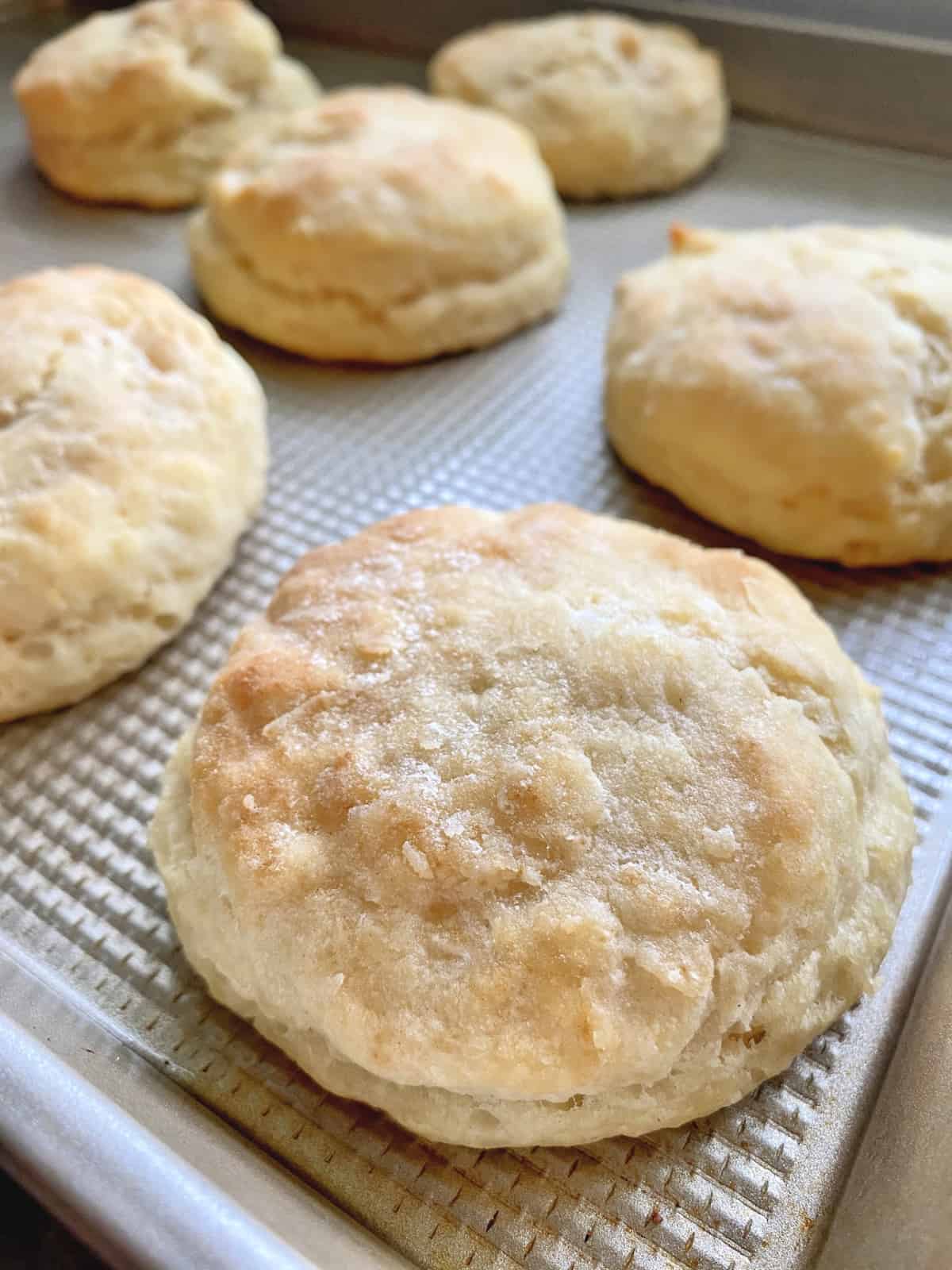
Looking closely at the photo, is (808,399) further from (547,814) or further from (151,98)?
(151,98)

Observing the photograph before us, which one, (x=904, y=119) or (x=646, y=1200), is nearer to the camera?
(x=646, y=1200)

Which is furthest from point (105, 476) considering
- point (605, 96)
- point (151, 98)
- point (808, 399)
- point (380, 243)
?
point (605, 96)

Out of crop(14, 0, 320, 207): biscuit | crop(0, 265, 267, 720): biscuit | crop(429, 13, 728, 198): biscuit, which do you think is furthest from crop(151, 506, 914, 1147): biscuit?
crop(14, 0, 320, 207): biscuit

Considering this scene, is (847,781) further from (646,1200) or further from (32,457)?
(32,457)

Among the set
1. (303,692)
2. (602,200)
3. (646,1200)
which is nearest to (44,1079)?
(303,692)

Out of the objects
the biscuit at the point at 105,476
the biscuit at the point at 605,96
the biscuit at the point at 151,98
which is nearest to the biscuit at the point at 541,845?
the biscuit at the point at 105,476

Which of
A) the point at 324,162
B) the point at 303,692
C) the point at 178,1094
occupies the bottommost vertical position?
the point at 178,1094

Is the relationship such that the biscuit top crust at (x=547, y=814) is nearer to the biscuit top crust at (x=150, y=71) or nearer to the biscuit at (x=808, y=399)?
the biscuit at (x=808, y=399)
